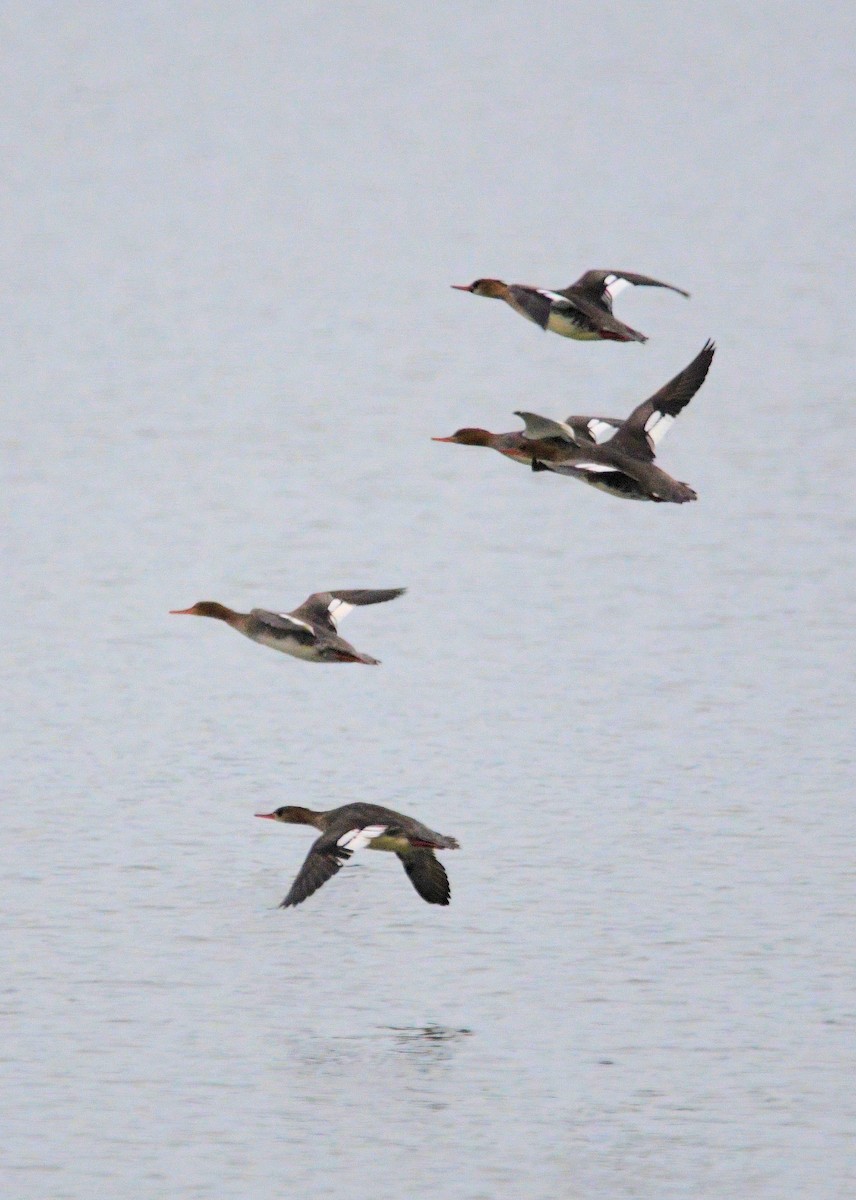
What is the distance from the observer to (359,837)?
11977 mm

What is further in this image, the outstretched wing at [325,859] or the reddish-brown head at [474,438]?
the reddish-brown head at [474,438]

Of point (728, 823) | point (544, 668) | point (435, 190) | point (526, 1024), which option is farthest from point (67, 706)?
point (435, 190)

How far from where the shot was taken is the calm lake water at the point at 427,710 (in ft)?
36.4

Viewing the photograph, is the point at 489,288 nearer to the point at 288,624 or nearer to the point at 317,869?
the point at 288,624

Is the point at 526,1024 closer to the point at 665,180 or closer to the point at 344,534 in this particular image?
the point at 344,534

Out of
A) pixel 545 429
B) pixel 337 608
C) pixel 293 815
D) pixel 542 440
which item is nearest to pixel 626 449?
pixel 542 440

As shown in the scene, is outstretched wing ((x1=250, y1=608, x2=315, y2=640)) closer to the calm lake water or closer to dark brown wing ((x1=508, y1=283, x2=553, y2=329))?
the calm lake water

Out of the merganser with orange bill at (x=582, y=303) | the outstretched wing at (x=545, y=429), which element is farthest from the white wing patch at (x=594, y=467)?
the merganser with orange bill at (x=582, y=303)

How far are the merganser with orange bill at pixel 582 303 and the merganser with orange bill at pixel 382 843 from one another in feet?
7.88

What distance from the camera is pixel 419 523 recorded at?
2284 cm

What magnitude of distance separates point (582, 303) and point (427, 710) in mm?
4901

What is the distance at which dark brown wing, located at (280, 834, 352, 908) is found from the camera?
36.4ft

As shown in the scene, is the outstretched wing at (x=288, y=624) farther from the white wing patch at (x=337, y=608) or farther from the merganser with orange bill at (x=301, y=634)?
the white wing patch at (x=337, y=608)

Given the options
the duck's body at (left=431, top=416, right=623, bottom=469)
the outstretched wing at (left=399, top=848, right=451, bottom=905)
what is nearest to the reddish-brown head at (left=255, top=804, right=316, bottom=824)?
the outstretched wing at (left=399, top=848, right=451, bottom=905)
